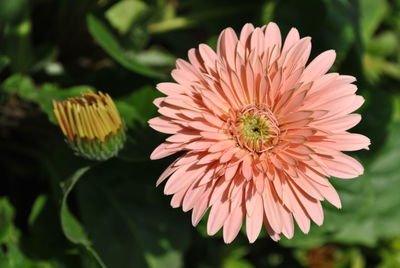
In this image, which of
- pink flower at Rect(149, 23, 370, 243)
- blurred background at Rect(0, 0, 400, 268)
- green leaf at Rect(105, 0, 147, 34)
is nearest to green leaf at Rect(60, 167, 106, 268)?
blurred background at Rect(0, 0, 400, 268)

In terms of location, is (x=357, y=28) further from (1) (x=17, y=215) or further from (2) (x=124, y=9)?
(1) (x=17, y=215)

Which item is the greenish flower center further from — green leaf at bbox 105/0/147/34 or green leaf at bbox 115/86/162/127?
green leaf at bbox 105/0/147/34

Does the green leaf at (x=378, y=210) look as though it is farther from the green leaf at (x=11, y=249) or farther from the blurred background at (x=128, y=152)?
the green leaf at (x=11, y=249)

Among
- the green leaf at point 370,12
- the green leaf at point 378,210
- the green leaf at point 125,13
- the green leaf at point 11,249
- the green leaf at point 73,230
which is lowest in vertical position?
the green leaf at point 11,249

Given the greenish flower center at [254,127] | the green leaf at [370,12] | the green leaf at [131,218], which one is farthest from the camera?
the green leaf at [370,12]

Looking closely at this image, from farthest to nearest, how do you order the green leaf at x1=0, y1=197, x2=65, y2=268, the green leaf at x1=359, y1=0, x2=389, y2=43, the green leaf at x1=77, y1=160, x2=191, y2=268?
the green leaf at x1=359, y1=0, x2=389, y2=43 < the green leaf at x1=77, y1=160, x2=191, y2=268 < the green leaf at x1=0, y1=197, x2=65, y2=268

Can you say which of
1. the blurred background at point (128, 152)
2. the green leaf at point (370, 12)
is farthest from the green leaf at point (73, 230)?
the green leaf at point (370, 12)

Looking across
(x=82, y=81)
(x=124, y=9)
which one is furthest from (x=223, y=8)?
(x=82, y=81)
